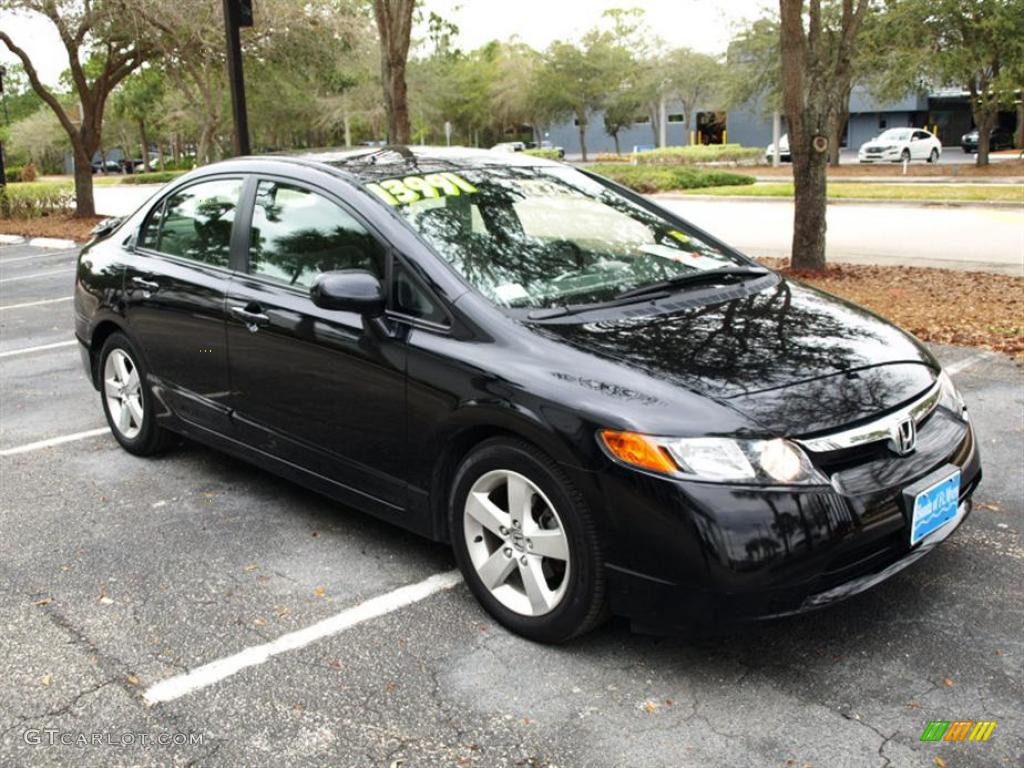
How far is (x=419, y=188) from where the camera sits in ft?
13.4

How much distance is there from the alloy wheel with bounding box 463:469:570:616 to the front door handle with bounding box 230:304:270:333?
4.45 ft

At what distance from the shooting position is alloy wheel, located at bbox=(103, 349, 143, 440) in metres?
5.36

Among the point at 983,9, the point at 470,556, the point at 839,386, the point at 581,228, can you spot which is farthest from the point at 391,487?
the point at 983,9

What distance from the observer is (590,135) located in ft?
250

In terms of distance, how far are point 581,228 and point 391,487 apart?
1.37 m

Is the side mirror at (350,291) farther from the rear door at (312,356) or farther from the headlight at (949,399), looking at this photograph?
the headlight at (949,399)

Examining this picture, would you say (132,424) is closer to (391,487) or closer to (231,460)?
(231,460)

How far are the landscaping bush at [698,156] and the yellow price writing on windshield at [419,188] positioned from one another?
130 feet

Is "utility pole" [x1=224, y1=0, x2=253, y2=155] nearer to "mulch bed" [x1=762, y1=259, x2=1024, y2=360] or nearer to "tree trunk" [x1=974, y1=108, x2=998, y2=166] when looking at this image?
"mulch bed" [x1=762, y1=259, x2=1024, y2=360]

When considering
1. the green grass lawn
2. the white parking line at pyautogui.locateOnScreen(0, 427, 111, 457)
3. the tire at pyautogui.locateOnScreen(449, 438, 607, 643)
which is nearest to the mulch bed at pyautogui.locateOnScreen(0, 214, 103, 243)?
the white parking line at pyautogui.locateOnScreen(0, 427, 111, 457)

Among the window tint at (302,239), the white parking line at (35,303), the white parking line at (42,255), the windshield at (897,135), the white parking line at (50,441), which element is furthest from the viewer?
the windshield at (897,135)

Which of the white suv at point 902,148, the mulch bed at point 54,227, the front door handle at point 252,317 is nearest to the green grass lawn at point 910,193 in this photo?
the mulch bed at point 54,227

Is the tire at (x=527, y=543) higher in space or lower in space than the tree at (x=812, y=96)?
lower

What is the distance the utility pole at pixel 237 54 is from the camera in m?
11.1
